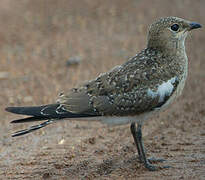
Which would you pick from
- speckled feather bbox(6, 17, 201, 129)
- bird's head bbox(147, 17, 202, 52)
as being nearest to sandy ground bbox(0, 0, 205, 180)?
speckled feather bbox(6, 17, 201, 129)

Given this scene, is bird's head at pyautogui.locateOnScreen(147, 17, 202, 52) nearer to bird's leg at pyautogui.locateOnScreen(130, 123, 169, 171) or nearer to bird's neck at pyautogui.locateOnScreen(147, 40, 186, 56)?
bird's neck at pyautogui.locateOnScreen(147, 40, 186, 56)

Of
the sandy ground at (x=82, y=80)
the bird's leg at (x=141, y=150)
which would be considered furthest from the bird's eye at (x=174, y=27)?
the sandy ground at (x=82, y=80)

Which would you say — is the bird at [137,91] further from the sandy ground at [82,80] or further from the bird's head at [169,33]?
the sandy ground at [82,80]

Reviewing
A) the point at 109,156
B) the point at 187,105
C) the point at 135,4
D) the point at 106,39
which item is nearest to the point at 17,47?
the point at 106,39

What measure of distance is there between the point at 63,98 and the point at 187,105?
303 cm

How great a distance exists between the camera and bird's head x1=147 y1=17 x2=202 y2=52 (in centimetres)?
609

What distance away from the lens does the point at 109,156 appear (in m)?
6.50

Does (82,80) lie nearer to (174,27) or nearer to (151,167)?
(174,27)

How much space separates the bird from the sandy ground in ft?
2.24

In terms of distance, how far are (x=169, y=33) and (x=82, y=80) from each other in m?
3.78

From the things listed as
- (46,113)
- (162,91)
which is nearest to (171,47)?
(162,91)

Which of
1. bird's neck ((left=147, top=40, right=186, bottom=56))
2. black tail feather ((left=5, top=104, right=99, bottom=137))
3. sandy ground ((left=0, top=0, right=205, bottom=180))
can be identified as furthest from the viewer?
sandy ground ((left=0, top=0, right=205, bottom=180))

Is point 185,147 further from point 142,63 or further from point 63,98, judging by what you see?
point 63,98

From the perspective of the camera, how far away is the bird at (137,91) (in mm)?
5832
